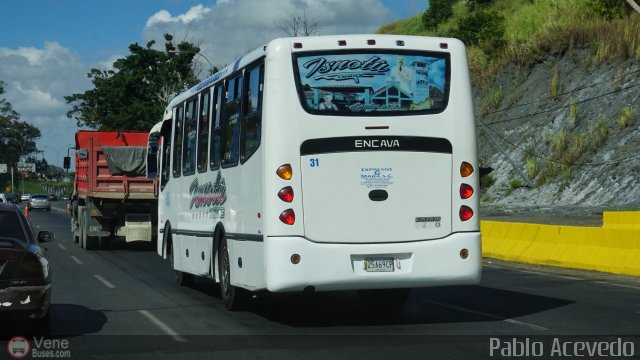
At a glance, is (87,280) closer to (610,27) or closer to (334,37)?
(334,37)

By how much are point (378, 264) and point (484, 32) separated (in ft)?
151

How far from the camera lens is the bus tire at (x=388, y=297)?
553 inches

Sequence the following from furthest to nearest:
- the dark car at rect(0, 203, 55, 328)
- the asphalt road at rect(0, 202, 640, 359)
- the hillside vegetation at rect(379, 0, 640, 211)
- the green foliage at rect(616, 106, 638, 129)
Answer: the green foliage at rect(616, 106, 638, 129), the hillside vegetation at rect(379, 0, 640, 211), the asphalt road at rect(0, 202, 640, 359), the dark car at rect(0, 203, 55, 328)

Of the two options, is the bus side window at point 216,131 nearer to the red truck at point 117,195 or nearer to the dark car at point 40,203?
the red truck at point 117,195

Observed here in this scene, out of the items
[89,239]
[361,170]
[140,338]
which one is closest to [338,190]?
[361,170]

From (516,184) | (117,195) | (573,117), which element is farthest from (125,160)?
(573,117)

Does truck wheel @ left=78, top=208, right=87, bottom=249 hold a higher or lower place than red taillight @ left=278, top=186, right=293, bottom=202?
lower

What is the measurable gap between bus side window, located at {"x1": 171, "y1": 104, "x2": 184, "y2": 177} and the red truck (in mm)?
9352

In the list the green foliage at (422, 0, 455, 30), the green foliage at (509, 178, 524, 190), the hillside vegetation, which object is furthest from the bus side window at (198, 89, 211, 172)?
the green foliage at (422, 0, 455, 30)

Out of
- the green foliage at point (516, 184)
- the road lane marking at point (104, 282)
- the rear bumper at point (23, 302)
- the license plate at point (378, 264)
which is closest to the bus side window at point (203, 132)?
the road lane marking at point (104, 282)

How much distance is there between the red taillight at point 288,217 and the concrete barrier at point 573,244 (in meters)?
9.23

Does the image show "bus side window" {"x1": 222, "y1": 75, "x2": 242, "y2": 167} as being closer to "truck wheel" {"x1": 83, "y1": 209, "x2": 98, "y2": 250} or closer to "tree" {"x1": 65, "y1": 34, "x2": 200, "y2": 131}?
"truck wheel" {"x1": 83, "y1": 209, "x2": 98, "y2": 250}

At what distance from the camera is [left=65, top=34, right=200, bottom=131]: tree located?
66.2m

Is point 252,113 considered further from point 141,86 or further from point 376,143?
point 141,86
